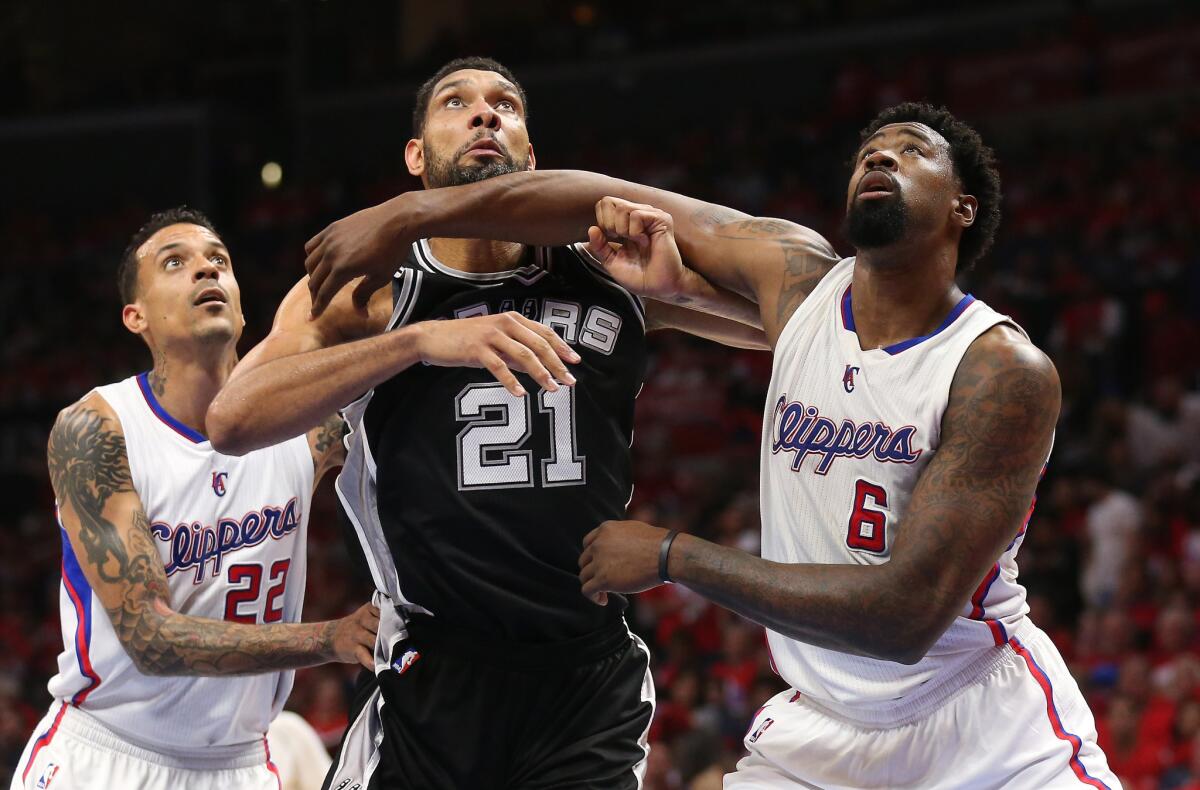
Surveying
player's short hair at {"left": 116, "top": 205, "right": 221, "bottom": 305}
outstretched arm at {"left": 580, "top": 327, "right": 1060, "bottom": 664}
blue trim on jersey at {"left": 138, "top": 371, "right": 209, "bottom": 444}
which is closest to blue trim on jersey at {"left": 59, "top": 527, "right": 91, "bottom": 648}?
blue trim on jersey at {"left": 138, "top": 371, "right": 209, "bottom": 444}

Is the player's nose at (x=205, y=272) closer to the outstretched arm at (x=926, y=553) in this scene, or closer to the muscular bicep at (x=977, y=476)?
the outstretched arm at (x=926, y=553)

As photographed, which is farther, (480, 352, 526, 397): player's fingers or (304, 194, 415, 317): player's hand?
(304, 194, 415, 317): player's hand

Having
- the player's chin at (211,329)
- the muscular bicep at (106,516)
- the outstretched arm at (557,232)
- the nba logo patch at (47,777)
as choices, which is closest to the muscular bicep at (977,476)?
the outstretched arm at (557,232)

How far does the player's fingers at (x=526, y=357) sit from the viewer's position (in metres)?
2.98

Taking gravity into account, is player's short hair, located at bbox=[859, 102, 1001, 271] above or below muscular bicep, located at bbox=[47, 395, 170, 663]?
above

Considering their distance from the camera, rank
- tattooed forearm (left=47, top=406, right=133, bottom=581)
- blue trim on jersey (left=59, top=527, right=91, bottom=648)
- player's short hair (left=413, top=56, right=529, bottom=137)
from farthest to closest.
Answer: blue trim on jersey (left=59, top=527, right=91, bottom=648) < tattooed forearm (left=47, top=406, right=133, bottom=581) < player's short hair (left=413, top=56, right=529, bottom=137)

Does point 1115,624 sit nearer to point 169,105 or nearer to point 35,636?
point 35,636

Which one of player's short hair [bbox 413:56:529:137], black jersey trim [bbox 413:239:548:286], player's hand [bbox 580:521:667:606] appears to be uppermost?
player's short hair [bbox 413:56:529:137]

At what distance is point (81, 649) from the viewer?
4.05 m

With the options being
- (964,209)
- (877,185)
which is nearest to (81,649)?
(877,185)

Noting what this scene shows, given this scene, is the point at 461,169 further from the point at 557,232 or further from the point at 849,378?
the point at 849,378

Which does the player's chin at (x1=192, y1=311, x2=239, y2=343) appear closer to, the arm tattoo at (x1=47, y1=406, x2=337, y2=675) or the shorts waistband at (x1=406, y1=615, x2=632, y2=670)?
the arm tattoo at (x1=47, y1=406, x2=337, y2=675)

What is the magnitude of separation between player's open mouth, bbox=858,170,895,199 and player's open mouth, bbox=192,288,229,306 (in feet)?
6.69

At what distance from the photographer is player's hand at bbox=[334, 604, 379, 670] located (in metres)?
3.48
